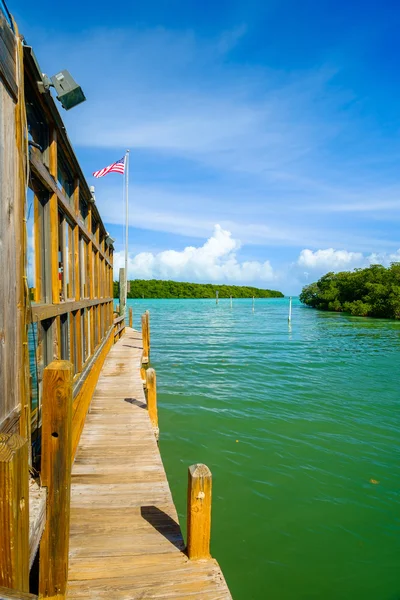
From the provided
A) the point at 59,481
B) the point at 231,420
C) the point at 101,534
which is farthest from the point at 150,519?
the point at 231,420

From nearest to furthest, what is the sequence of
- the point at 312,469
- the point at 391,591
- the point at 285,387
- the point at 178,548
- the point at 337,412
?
the point at 178,548
the point at 391,591
the point at 312,469
the point at 337,412
the point at 285,387

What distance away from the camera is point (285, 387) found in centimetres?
1393

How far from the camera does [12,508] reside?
165cm

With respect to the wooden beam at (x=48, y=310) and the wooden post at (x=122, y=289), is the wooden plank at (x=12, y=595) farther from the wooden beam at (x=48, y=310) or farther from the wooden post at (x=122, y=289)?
the wooden post at (x=122, y=289)

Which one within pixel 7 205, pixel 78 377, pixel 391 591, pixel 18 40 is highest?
pixel 18 40

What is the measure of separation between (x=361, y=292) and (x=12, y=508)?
74612mm

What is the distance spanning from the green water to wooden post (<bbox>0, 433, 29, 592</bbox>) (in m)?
4.06

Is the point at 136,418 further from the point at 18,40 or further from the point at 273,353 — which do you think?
the point at 273,353

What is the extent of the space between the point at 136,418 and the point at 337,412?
6263 mm

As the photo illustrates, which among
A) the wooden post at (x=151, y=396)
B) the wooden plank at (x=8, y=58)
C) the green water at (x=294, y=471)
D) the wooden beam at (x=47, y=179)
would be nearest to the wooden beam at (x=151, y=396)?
the wooden post at (x=151, y=396)

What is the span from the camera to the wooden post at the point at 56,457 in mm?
2639

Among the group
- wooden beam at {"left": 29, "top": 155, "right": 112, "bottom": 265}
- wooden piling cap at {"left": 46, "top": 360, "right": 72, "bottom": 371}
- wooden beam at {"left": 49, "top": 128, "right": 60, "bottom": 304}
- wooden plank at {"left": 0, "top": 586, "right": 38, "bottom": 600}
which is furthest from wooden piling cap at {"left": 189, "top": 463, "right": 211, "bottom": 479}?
wooden beam at {"left": 29, "top": 155, "right": 112, "bottom": 265}

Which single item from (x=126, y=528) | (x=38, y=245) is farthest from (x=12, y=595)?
(x=38, y=245)

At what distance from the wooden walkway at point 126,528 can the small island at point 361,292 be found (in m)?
56.5
